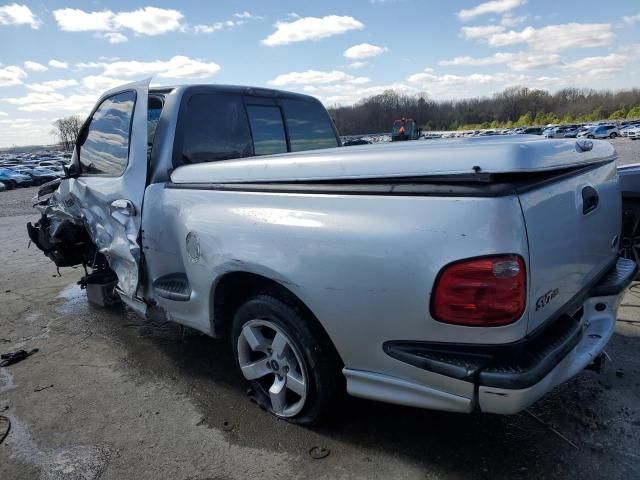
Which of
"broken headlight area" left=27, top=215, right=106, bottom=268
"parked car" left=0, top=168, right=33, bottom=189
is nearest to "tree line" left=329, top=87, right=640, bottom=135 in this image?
"parked car" left=0, top=168, right=33, bottom=189

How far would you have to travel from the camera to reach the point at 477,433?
8.47 feet

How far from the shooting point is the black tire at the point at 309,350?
2414mm

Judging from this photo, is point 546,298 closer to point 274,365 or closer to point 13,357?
point 274,365

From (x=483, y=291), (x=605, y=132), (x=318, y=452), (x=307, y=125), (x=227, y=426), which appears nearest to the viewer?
(x=483, y=291)

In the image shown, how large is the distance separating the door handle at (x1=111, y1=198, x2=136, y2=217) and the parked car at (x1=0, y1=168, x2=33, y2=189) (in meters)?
37.7

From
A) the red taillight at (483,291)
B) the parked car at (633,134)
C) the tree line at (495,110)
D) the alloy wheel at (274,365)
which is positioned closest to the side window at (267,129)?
the alloy wheel at (274,365)

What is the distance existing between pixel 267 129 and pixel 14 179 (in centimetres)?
3906

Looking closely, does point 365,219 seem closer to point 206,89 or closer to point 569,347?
point 569,347

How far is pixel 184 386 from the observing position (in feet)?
11.1

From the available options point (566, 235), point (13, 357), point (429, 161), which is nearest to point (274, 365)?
point (429, 161)

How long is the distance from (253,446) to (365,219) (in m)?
1.49

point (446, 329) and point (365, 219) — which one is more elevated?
point (365, 219)

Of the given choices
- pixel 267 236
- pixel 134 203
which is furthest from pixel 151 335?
pixel 267 236

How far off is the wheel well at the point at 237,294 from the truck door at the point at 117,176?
0.97 meters
